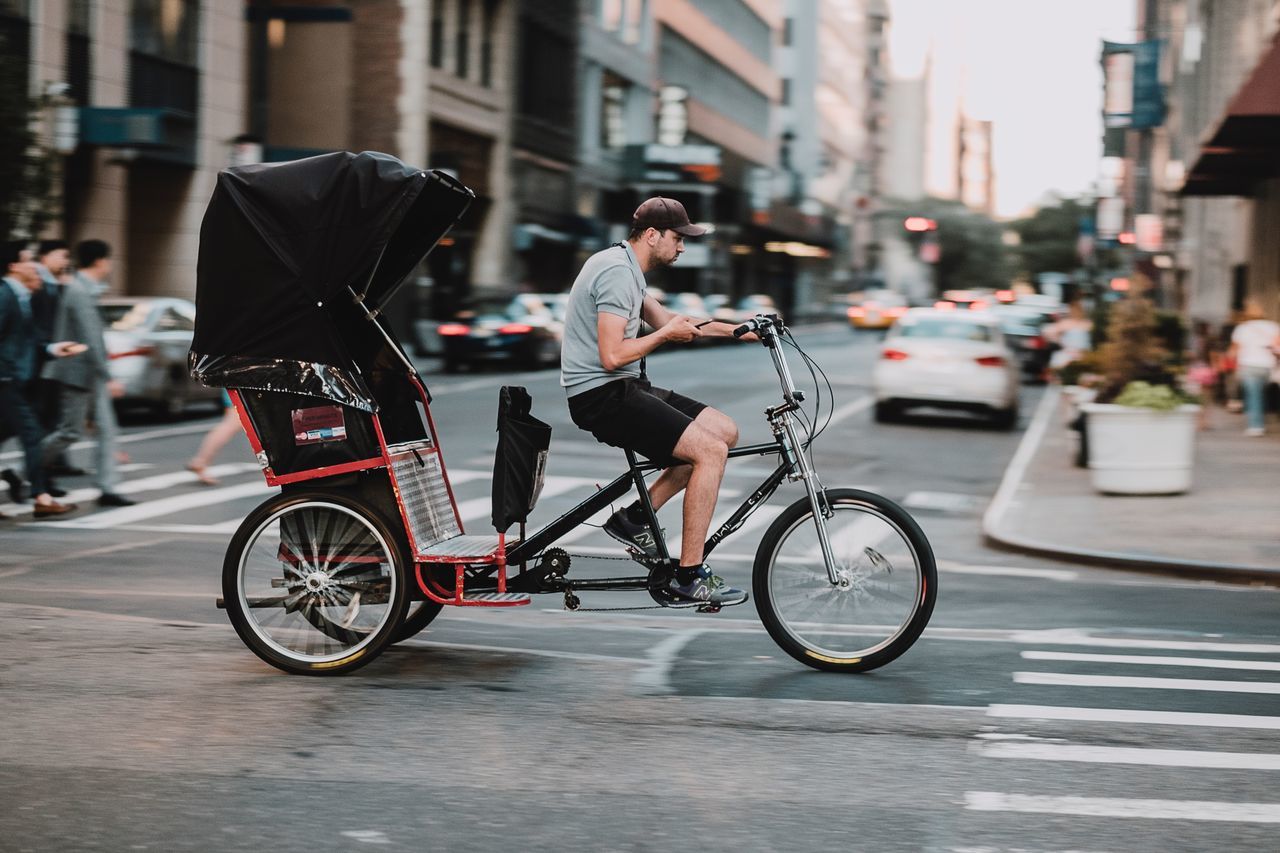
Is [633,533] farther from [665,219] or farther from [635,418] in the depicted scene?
[665,219]

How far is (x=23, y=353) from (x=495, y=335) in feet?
73.0

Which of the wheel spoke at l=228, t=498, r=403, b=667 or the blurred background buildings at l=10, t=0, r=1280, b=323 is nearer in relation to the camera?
the wheel spoke at l=228, t=498, r=403, b=667

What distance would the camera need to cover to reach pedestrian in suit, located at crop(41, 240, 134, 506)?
40.0ft

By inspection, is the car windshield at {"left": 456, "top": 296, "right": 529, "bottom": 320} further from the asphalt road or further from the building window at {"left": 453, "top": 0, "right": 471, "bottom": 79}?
the asphalt road

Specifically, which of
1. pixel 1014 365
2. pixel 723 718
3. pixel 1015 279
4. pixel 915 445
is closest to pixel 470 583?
pixel 723 718

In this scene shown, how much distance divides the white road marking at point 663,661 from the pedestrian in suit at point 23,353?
5.80m

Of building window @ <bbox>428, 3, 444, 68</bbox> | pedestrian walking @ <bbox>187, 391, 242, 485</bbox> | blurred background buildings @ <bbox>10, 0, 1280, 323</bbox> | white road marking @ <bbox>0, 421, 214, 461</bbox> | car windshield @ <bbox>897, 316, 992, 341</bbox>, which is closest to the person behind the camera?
pedestrian walking @ <bbox>187, 391, 242, 485</bbox>

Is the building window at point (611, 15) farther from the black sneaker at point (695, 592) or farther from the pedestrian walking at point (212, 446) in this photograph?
the black sneaker at point (695, 592)

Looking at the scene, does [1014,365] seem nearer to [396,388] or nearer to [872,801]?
[396,388]

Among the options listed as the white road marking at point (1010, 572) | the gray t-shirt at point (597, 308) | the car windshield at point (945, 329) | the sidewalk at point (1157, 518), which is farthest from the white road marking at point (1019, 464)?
the gray t-shirt at point (597, 308)

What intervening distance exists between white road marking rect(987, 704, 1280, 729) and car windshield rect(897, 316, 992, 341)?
19.4m

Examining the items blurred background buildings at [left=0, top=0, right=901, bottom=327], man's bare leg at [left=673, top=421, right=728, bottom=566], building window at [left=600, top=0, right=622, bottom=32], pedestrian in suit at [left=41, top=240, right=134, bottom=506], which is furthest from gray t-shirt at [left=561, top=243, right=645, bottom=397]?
building window at [left=600, top=0, right=622, bottom=32]

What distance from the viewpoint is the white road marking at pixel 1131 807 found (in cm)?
504

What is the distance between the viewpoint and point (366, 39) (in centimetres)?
4478
